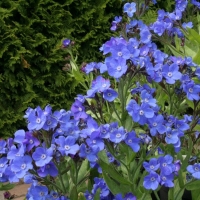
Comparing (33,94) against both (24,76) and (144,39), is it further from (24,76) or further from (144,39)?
(144,39)

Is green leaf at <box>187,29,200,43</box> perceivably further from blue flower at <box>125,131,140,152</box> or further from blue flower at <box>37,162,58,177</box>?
blue flower at <box>37,162,58,177</box>

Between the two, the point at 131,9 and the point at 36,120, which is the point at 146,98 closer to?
the point at 36,120

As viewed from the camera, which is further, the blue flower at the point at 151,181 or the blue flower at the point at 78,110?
the blue flower at the point at 78,110

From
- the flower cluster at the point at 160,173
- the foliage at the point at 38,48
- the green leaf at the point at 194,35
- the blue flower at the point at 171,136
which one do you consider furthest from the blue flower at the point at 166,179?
the foliage at the point at 38,48

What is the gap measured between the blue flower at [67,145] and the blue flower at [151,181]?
0.72 feet

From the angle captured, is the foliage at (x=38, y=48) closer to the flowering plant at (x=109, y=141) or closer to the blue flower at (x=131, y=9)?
the blue flower at (x=131, y=9)

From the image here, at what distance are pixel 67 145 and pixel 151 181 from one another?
10.5 inches

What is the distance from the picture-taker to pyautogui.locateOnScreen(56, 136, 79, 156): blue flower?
4.12ft

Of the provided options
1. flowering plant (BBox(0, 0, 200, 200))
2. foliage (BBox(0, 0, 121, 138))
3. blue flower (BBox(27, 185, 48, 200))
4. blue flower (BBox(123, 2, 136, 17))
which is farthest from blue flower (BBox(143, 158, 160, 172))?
foliage (BBox(0, 0, 121, 138))

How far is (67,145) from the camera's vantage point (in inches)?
50.2

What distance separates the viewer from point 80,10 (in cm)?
382

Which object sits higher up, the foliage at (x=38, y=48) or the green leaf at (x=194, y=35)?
the green leaf at (x=194, y=35)

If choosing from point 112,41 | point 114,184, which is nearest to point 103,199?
point 114,184

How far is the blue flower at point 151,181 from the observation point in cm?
124
